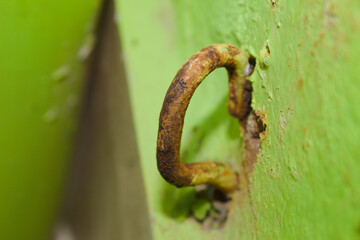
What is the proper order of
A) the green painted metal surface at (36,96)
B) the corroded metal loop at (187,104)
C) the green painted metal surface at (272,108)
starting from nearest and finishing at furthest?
the green painted metal surface at (272,108)
the corroded metal loop at (187,104)
the green painted metal surface at (36,96)

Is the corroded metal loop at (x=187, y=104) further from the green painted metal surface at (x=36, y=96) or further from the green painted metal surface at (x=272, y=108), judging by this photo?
the green painted metal surface at (x=36, y=96)

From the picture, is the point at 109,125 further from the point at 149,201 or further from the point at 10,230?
the point at 10,230

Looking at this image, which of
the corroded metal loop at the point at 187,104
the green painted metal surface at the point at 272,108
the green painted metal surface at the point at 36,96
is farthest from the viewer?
the green painted metal surface at the point at 36,96

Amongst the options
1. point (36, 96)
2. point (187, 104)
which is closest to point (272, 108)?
point (187, 104)

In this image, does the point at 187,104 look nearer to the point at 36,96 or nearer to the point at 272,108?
the point at 272,108

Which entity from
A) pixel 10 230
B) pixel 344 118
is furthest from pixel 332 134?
pixel 10 230

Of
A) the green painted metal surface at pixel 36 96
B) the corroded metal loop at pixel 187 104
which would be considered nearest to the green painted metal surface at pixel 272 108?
the corroded metal loop at pixel 187 104
